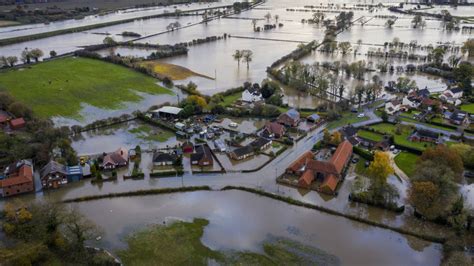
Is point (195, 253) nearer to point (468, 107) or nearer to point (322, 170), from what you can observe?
point (322, 170)

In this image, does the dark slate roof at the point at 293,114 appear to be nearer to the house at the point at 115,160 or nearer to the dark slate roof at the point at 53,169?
the house at the point at 115,160

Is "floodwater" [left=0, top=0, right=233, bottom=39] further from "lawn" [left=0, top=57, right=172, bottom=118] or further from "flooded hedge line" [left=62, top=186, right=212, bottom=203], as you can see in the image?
"flooded hedge line" [left=62, top=186, right=212, bottom=203]

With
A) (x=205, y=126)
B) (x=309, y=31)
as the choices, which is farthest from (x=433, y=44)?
(x=205, y=126)

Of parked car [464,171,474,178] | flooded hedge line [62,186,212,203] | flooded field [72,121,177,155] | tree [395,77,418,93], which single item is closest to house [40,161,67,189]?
flooded hedge line [62,186,212,203]

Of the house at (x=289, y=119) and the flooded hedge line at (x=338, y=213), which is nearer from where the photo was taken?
the flooded hedge line at (x=338, y=213)

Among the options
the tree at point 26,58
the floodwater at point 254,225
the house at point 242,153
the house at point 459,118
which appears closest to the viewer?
the floodwater at point 254,225

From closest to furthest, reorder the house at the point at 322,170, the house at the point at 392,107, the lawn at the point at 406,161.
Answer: the house at the point at 322,170, the lawn at the point at 406,161, the house at the point at 392,107

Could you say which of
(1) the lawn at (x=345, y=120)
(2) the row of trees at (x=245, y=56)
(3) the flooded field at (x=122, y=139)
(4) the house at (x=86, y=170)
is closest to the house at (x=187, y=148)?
(3) the flooded field at (x=122, y=139)
